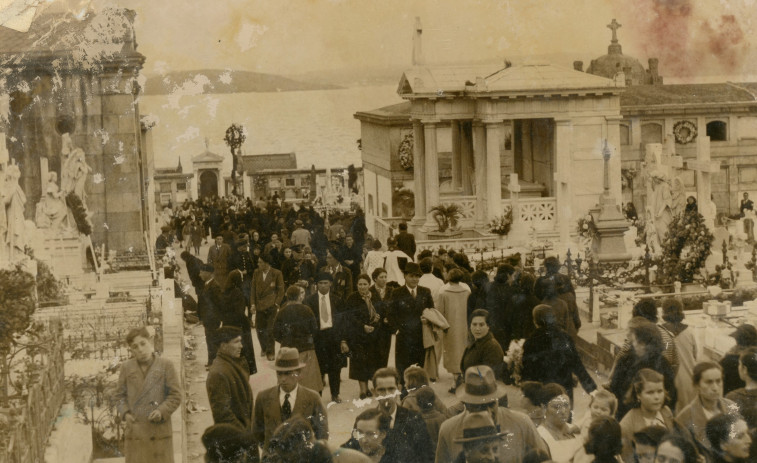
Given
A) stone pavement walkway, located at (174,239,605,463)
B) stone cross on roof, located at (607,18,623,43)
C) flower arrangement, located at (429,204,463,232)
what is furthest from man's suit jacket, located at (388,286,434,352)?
stone cross on roof, located at (607,18,623,43)

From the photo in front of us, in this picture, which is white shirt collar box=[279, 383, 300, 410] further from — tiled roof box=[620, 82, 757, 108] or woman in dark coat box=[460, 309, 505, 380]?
tiled roof box=[620, 82, 757, 108]

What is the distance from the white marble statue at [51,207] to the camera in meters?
6.97

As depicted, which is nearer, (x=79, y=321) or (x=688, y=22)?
(x=79, y=321)

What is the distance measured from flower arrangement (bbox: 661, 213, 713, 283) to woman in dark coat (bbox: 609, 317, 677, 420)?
1163mm

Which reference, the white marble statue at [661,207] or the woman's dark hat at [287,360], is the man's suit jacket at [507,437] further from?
the white marble statue at [661,207]

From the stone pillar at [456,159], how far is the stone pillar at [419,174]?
7.4 inches

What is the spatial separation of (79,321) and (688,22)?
4216 millimetres

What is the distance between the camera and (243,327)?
685 centimetres

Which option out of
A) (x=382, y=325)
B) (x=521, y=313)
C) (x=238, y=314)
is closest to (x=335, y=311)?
(x=382, y=325)

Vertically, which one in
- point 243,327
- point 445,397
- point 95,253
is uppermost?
point 95,253

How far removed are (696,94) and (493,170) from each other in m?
1.50

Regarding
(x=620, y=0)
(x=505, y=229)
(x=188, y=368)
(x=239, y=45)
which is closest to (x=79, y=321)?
(x=188, y=368)

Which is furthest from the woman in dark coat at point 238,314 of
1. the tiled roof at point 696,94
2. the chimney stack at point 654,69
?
the chimney stack at point 654,69

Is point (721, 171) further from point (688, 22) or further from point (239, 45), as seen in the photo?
point (239, 45)
